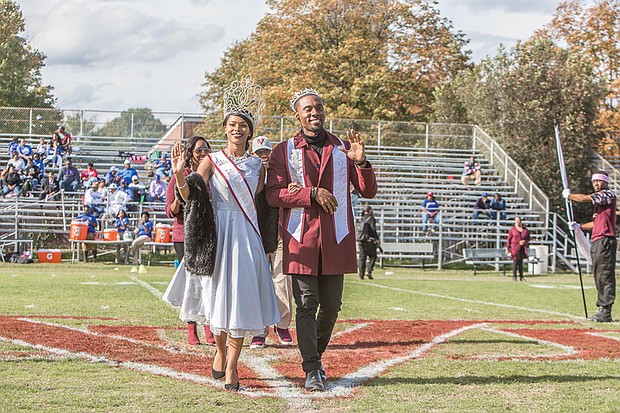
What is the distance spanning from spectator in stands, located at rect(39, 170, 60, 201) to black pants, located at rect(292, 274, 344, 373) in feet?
75.9

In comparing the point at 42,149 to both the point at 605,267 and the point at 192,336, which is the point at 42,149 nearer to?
the point at 605,267

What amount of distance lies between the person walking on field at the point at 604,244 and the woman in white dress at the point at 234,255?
718 cm

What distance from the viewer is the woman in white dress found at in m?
6.77

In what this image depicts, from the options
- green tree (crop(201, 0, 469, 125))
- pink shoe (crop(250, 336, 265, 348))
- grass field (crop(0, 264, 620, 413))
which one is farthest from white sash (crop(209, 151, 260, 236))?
green tree (crop(201, 0, 469, 125))

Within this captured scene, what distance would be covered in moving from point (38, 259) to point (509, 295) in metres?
13.8

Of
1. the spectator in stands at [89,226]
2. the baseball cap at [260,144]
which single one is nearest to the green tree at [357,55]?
the spectator in stands at [89,226]

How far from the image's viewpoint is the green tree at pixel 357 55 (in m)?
45.0

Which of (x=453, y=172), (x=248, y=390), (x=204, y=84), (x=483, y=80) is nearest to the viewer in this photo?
(x=248, y=390)

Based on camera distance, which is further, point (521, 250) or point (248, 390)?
point (521, 250)

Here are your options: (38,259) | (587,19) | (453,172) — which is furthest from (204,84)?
(38,259)

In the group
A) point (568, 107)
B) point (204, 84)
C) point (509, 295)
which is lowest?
point (509, 295)

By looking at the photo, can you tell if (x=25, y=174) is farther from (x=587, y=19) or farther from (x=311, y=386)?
(x=587, y=19)

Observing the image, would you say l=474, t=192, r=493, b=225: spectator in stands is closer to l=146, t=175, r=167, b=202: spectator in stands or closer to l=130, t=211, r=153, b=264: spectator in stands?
l=146, t=175, r=167, b=202: spectator in stands

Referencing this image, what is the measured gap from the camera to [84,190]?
30578mm
